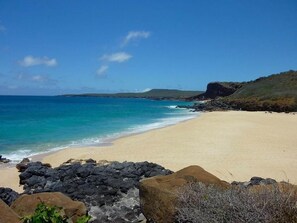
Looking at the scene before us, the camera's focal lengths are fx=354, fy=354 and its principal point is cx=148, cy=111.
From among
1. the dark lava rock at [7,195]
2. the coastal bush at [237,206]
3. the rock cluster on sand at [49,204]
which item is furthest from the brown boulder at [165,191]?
the dark lava rock at [7,195]

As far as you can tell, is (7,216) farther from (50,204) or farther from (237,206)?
(237,206)

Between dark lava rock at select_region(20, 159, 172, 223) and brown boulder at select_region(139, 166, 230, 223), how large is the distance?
1397 millimetres

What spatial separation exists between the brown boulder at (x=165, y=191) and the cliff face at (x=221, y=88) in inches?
4614

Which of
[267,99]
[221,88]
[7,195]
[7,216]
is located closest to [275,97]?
[267,99]

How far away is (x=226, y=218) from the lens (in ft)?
16.0

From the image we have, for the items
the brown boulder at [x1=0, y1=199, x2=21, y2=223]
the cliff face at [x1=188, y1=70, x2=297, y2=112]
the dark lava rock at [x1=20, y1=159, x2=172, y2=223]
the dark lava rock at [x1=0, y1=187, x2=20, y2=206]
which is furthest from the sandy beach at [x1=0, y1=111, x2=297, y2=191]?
the cliff face at [x1=188, y1=70, x2=297, y2=112]

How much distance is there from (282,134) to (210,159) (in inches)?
431

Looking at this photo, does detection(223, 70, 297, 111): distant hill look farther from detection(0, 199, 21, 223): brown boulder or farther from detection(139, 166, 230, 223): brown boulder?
detection(0, 199, 21, 223): brown boulder

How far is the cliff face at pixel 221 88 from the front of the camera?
405 feet

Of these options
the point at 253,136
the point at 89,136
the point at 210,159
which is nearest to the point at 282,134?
the point at 253,136

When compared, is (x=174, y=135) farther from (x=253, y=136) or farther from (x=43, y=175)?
(x=43, y=175)

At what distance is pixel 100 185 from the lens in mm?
11227

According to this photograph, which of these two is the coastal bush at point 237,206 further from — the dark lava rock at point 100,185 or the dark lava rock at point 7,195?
the dark lava rock at point 7,195

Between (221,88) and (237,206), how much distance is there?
127 m
